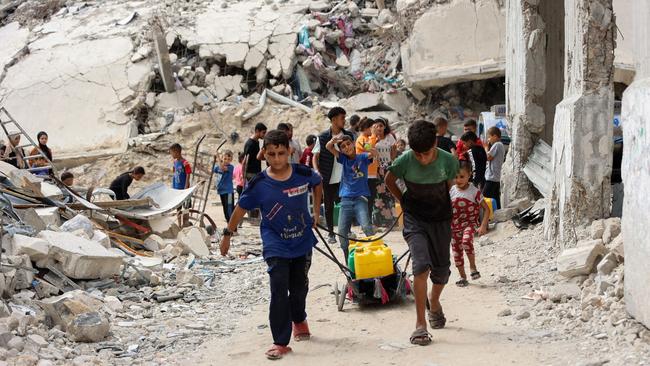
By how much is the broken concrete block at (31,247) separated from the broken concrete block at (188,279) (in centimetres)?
147

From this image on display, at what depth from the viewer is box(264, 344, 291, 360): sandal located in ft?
18.5

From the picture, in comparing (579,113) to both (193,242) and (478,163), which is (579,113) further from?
(193,242)

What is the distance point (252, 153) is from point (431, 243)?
667 cm

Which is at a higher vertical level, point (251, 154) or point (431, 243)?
point (251, 154)

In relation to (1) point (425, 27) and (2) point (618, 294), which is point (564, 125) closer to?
(2) point (618, 294)

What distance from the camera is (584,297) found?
626 centimetres

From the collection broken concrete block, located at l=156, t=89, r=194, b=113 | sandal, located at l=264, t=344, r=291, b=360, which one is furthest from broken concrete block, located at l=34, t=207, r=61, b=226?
broken concrete block, located at l=156, t=89, r=194, b=113

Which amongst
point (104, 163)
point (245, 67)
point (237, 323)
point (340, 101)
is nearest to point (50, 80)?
point (104, 163)

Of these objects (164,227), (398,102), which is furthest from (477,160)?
(398,102)

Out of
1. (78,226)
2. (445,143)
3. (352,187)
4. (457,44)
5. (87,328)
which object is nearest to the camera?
(87,328)

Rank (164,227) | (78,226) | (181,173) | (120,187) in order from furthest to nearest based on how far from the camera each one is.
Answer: (181,173) < (120,187) < (164,227) < (78,226)

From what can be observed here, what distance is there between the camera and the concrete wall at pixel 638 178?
17.4 ft

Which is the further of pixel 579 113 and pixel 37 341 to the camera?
pixel 579 113

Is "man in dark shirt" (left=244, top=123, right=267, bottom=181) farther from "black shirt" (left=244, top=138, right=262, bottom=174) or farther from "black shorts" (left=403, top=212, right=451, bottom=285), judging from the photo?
"black shorts" (left=403, top=212, right=451, bottom=285)
